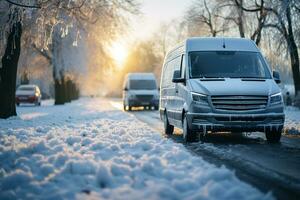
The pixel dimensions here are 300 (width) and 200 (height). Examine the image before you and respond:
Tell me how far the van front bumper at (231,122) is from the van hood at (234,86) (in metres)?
0.48

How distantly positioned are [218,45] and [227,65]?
0.69 meters

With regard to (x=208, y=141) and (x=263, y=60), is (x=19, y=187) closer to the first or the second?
(x=208, y=141)

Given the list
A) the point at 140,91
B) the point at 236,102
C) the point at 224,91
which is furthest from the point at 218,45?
the point at 140,91

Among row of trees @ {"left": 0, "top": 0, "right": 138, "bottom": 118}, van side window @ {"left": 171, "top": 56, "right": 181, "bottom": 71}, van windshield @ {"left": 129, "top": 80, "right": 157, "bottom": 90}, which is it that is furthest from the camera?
van windshield @ {"left": 129, "top": 80, "right": 157, "bottom": 90}

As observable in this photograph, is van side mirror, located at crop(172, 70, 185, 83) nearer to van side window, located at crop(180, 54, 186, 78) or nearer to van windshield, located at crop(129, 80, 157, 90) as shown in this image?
van side window, located at crop(180, 54, 186, 78)

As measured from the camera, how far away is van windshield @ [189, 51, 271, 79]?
36.7 feet

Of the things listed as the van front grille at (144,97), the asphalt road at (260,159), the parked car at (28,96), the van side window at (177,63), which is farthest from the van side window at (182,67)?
the parked car at (28,96)

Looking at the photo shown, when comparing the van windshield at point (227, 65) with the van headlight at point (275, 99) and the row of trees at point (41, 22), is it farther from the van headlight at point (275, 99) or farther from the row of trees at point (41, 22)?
the row of trees at point (41, 22)

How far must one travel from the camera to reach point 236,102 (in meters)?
10.2

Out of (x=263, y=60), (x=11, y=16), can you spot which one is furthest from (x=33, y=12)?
(x=263, y=60)

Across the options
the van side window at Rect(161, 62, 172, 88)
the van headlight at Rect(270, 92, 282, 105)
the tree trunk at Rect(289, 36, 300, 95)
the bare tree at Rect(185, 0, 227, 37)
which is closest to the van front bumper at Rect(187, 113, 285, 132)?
the van headlight at Rect(270, 92, 282, 105)

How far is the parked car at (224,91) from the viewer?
→ 33.4 ft

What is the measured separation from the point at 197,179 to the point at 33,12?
43.5 feet

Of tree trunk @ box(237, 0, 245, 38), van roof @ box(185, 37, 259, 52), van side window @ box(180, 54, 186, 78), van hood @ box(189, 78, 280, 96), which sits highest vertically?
tree trunk @ box(237, 0, 245, 38)
